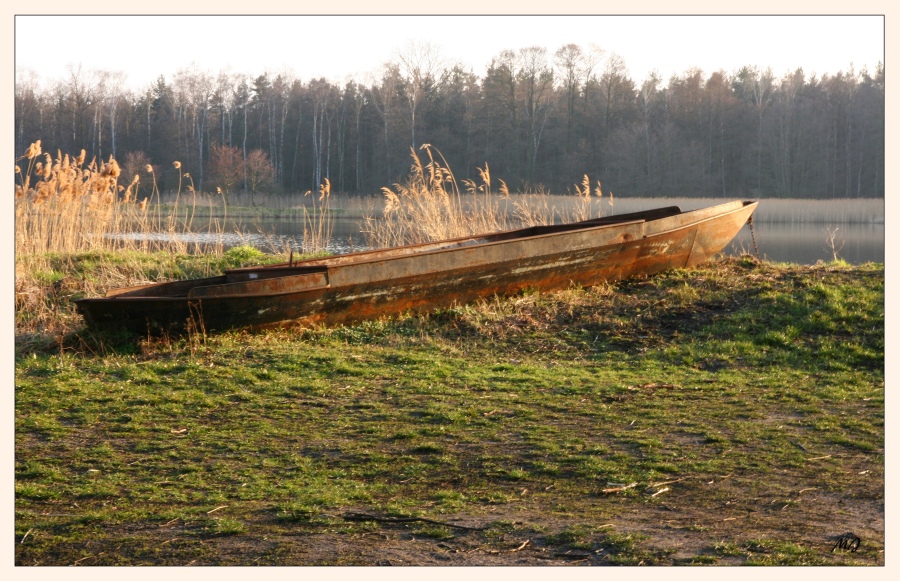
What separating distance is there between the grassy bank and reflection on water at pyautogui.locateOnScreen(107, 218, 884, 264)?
5.53m

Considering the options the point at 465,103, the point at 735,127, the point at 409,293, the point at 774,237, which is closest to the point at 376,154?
the point at 465,103

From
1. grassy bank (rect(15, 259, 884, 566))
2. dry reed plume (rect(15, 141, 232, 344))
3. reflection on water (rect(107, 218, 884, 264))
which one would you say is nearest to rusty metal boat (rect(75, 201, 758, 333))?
grassy bank (rect(15, 259, 884, 566))

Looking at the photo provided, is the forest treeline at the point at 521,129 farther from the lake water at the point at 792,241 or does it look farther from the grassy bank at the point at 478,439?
the grassy bank at the point at 478,439

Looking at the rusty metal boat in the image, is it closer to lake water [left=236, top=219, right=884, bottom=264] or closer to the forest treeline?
lake water [left=236, top=219, right=884, bottom=264]

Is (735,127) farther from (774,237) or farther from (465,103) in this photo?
(774,237)

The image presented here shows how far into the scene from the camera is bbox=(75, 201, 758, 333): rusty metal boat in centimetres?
660

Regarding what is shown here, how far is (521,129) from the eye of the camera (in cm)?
4609

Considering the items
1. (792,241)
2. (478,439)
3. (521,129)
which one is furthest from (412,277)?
(521,129)

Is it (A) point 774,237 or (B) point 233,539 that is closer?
(B) point 233,539

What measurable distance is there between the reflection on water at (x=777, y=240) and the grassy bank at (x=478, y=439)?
5.53 metres

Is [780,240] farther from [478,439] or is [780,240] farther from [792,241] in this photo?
[478,439]

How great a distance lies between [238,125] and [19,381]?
157 feet

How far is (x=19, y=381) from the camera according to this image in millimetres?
5758

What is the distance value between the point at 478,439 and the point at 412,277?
303cm
